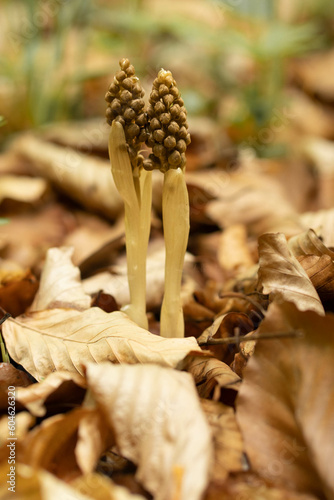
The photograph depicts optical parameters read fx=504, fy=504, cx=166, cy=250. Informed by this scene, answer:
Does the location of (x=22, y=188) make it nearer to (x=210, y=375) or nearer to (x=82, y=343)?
(x=82, y=343)

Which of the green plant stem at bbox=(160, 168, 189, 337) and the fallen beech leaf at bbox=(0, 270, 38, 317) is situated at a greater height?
the green plant stem at bbox=(160, 168, 189, 337)

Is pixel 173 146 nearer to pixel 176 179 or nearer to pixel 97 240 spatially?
pixel 176 179

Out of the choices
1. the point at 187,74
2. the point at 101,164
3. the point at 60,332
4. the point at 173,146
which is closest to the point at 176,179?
the point at 173,146

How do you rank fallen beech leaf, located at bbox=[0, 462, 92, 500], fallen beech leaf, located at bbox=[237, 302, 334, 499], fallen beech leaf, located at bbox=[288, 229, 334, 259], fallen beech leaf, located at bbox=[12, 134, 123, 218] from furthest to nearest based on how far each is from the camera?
fallen beech leaf, located at bbox=[12, 134, 123, 218] → fallen beech leaf, located at bbox=[288, 229, 334, 259] → fallen beech leaf, located at bbox=[237, 302, 334, 499] → fallen beech leaf, located at bbox=[0, 462, 92, 500]

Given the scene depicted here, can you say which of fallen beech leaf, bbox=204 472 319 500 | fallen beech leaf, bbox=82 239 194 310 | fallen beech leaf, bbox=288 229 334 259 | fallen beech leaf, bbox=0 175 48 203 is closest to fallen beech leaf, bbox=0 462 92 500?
fallen beech leaf, bbox=204 472 319 500

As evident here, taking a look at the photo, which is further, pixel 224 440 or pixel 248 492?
pixel 224 440

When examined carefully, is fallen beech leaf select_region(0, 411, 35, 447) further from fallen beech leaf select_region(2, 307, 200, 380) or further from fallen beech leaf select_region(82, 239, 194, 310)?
fallen beech leaf select_region(82, 239, 194, 310)

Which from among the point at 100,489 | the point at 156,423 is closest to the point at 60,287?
the point at 156,423
